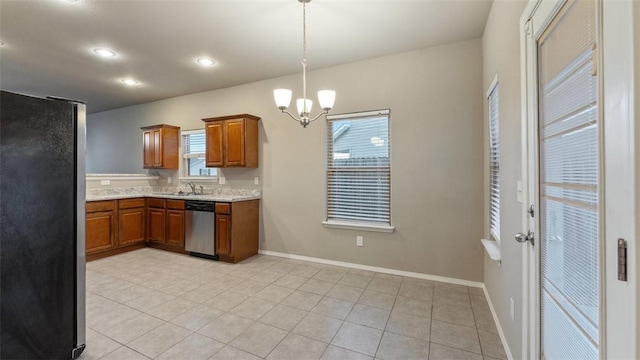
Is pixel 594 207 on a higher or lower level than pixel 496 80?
lower

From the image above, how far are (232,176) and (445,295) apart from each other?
3.52 metres

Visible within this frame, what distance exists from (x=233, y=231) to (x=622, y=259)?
3.66 m

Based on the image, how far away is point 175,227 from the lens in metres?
4.20

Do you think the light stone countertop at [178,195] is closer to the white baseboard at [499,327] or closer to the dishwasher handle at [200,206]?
the dishwasher handle at [200,206]

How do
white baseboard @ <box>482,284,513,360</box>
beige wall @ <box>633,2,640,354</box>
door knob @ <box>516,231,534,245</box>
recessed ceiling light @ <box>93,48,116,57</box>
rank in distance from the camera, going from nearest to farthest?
beige wall @ <box>633,2,640,354</box> < door knob @ <box>516,231,534,245</box> < white baseboard @ <box>482,284,513,360</box> < recessed ceiling light @ <box>93,48,116,57</box>

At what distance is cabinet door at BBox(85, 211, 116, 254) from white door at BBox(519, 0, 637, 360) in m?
5.06

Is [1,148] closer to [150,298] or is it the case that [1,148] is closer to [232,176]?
[150,298]

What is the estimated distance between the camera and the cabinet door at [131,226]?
4.21 meters

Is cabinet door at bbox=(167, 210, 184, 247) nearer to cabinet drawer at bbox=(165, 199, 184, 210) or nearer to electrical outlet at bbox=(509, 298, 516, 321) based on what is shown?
cabinet drawer at bbox=(165, 199, 184, 210)

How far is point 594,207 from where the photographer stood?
85cm

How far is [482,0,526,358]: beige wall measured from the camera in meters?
1.60

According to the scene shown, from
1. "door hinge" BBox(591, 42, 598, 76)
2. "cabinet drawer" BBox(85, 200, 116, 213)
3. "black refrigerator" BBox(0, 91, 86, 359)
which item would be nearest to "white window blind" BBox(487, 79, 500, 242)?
"door hinge" BBox(591, 42, 598, 76)

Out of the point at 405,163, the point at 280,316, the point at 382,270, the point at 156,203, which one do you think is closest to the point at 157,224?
the point at 156,203

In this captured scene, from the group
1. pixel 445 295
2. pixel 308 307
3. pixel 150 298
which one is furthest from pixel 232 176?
pixel 445 295
